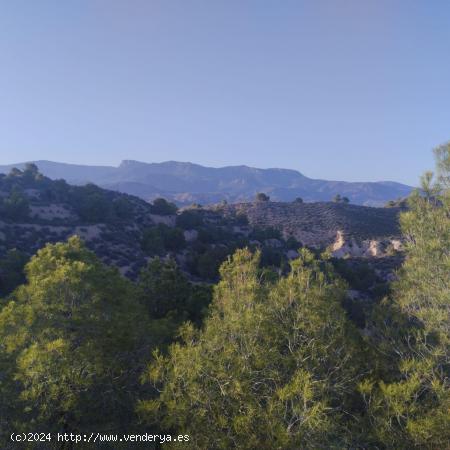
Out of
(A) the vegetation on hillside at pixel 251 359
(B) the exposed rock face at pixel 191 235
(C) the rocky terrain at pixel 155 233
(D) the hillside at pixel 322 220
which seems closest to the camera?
(A) the vegetation on hillside at pixel 251 359

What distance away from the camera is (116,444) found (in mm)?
13164

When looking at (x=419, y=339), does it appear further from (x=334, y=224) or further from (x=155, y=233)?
(x=334, y=224)

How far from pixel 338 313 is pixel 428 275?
565cm

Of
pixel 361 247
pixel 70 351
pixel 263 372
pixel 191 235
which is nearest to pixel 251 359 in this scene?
pixel 263 372

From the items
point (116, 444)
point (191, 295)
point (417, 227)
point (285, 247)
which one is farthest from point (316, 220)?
point (116, 444)

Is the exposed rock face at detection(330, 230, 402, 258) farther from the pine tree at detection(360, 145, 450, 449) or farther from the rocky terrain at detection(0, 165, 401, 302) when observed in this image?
the pine tree at detection(360, 145, 450, 449)

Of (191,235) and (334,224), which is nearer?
(191,235)

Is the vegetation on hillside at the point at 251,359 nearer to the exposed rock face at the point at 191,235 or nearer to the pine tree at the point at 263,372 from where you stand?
the pine tree at the point at 263,372

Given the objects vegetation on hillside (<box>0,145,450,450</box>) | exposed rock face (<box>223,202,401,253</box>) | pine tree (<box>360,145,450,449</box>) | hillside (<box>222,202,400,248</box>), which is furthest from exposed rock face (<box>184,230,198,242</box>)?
pine tree (<box>360,145,450,449</box>)

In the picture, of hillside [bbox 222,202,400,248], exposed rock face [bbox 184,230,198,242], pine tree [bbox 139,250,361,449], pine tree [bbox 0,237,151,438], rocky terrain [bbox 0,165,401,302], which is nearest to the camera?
pine tree [bbox 139,250,361,449]

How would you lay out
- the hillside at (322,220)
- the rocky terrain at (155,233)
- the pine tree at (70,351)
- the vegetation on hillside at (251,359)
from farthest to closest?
the hillside at (322,220)
the rocky terrain at (155,233)
the pine tree at (70,351)
the vegetation on hillside at (251,359)

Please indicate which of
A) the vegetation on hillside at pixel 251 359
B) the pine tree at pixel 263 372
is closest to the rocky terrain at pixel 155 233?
the vegetation on hillside at pixel 251 359

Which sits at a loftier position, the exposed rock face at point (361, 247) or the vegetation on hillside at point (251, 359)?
the vegetation on hillside at point (251, 359)

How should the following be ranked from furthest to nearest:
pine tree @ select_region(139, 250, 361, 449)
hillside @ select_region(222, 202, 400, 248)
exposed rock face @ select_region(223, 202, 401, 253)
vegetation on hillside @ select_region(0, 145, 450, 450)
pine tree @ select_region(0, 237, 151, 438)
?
1. hillside @ select_region(222, 202, 400, 248)
2. exposed rock face @ select_region(223, 202, 401, 253)
3. pine tree @ select_region(0, 237, 151, 438)
4. vegetation on hillside @ select_region(0, 145, 450, 450)
5. pine tree @ select_region(139, 250, 361, 449)
